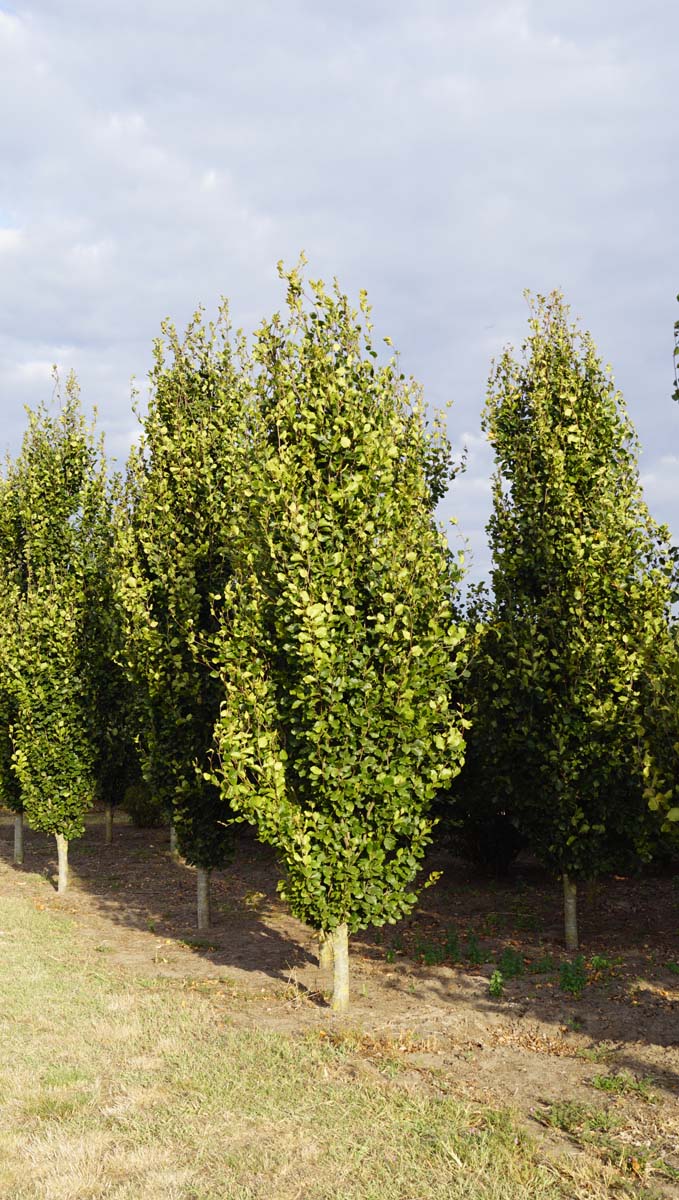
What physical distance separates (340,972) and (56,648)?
1023 cm

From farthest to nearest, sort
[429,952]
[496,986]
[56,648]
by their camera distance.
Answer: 1. [56,648]
2. [429,952]
3. [496,986]

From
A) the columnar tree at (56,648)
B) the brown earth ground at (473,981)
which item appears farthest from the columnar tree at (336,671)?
the columnar tree at (56,648)

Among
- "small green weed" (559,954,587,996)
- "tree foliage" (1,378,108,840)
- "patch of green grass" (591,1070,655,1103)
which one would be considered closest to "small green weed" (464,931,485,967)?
"small green weed" (559,954,587,996)

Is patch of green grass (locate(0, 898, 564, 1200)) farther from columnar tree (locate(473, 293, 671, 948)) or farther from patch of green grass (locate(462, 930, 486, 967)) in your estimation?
columnar tree (locate(473, 293, 671, 948))

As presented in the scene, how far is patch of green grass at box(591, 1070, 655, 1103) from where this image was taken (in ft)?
24.6

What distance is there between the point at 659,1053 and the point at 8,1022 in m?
7.08

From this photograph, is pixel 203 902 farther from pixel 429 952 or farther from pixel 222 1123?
pixel 222 1123

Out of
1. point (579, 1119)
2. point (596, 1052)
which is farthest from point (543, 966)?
point (579, 1119)

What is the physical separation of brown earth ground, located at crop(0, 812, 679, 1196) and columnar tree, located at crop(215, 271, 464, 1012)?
4.56ft

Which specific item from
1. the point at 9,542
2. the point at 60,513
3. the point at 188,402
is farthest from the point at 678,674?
the point at 9,542

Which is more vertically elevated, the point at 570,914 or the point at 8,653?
the point at 8,653

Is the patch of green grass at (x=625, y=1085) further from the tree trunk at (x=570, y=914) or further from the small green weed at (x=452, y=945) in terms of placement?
the tree trunk at (x=570, y=914)

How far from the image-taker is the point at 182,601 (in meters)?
14.0

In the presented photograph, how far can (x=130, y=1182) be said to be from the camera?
5.90 meters
